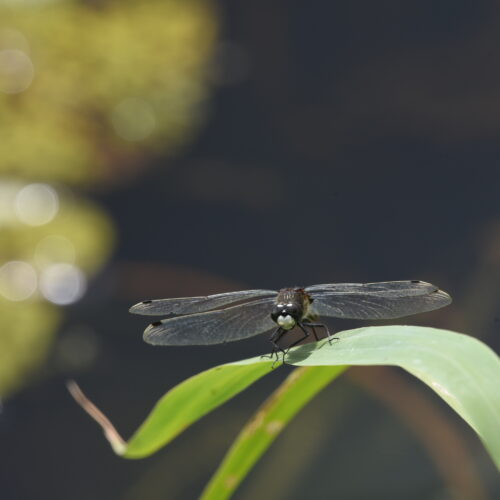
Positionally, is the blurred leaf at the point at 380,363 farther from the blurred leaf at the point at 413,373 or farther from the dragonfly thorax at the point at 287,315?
the dragonfly thorax at the point at 287,315

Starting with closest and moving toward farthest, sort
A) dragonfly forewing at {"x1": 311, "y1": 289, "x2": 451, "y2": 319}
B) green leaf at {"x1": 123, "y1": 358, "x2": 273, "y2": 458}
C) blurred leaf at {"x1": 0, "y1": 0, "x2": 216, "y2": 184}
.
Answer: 1. green leaf at {"x1": 123, "y1": 358, "x2": 273, "y2": 458}
2. dragonfly forewing at {"x1": 311, "y1": 289, "x2": 451, "y2": 319}
3. blurred leaf at {"x1": 0, "y1": 0, "x2": 216, "y2": 184}

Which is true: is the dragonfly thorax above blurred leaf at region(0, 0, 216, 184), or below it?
below

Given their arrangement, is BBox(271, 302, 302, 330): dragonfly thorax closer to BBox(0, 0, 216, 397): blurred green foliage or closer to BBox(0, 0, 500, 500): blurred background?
BBox(0, 0, 500, 500): blurred background

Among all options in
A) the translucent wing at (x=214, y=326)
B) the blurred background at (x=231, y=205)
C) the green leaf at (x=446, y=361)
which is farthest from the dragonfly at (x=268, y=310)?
the blurred background at (x=231, y=205)

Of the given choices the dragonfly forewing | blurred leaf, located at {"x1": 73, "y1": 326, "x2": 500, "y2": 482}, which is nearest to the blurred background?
the dragonfly forewing

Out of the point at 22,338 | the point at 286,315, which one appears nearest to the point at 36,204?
the point at 22,338

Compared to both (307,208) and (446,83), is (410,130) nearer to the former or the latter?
(446,83)

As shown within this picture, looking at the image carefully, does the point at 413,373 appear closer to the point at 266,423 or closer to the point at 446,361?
the point at 446,361
